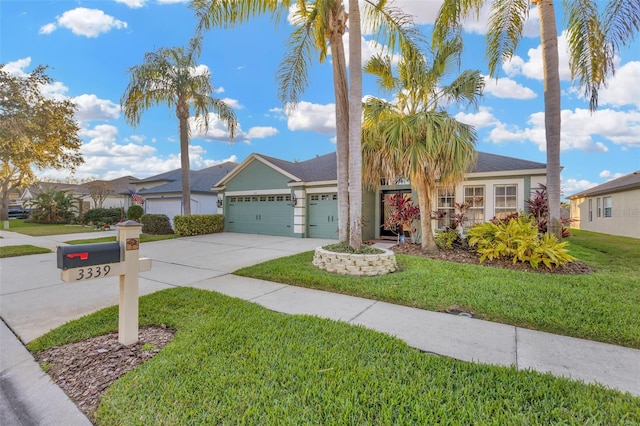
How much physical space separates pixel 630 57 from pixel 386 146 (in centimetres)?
680

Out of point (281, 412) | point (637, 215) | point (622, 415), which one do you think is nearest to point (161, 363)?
point (281, 412)

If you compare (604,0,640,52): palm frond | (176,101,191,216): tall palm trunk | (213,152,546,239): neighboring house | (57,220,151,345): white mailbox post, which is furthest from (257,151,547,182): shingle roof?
(57,220,151,345): white mailbox post

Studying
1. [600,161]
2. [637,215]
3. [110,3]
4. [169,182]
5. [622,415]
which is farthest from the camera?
[169,182]

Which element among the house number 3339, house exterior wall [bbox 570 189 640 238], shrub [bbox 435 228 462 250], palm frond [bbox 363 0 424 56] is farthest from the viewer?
house exterior wall [bbox 570 189 640 238]

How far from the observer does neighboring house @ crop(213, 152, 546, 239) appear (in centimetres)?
944

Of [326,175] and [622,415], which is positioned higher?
[326,175]

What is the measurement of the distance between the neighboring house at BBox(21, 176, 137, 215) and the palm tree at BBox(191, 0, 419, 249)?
19411 millimetres

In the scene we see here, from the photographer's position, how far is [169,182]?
67.1 ft

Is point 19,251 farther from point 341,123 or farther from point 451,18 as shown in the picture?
point 451,18

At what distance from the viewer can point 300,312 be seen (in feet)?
13.5

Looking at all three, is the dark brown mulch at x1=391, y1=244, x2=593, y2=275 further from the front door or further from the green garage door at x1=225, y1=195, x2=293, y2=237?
the green garage door at x1=225, y1=195, x2=293, y2=237

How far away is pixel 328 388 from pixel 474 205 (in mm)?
9542

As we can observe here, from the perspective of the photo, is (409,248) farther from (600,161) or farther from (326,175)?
(600,161)

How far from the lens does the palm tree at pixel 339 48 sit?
6535 millimetres
